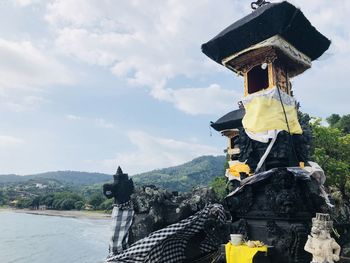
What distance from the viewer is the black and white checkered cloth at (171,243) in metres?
7.73

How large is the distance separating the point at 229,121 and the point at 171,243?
10817mm

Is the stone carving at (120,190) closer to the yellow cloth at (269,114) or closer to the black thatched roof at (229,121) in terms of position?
the yellow cloth at (269,114)

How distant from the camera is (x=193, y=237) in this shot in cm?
873

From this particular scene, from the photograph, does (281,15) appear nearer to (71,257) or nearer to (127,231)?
(127,231)

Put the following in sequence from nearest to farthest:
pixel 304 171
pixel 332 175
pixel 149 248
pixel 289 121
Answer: pixel 149 248
pixel 304 171
pixel 289 121
pixel 332 175

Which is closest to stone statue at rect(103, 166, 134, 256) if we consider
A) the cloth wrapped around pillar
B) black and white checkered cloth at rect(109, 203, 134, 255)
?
black and white checkered cloth at rect(109, 203, 134, 255)

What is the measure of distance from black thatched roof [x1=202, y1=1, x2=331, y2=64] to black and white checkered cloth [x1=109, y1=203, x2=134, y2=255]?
5.16m

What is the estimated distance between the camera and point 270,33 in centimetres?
890

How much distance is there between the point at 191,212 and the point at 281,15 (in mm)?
5521

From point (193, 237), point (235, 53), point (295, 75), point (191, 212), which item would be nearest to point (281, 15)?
point (235, 53)

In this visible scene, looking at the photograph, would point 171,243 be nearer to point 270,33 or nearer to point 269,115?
point 269,115

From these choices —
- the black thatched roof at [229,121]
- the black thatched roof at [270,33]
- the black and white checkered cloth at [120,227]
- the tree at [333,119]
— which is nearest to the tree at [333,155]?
the black thatched roof at [229,121]

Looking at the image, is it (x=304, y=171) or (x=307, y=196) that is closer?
(x=307, y=196)

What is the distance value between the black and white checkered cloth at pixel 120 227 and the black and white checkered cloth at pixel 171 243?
2.20ft
